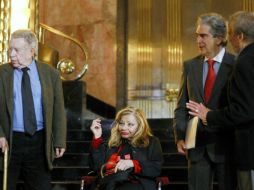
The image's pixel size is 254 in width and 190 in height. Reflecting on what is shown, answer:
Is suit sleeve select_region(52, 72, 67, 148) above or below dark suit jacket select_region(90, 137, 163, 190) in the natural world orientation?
above

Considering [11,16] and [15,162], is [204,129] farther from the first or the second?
[11,16]

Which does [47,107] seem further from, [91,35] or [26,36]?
[91,35]

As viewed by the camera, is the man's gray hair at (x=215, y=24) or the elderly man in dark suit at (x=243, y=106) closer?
the elderly man in dark suit at (x=243, y=106)

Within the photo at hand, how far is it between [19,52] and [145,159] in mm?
1503

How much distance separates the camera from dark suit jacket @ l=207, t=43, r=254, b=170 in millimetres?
3459

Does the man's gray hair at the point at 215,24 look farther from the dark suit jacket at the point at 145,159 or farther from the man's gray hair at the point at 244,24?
the dark suit jacket at the point at 145,159

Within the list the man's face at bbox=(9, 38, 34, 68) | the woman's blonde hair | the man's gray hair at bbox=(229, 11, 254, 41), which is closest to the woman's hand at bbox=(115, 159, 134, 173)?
the woman's blonde hair

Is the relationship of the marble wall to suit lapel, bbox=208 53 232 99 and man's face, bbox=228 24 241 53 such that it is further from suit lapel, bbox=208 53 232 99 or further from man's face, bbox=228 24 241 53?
man's face, bbox=228 24 241 53

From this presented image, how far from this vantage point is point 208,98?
13.4 feet

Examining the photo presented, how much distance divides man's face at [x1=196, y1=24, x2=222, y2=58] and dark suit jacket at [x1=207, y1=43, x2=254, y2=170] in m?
0.57

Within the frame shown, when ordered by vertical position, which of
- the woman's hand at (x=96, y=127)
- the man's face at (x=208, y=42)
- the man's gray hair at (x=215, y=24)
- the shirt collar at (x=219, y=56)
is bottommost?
the woman's hand at (x=96, y=127)

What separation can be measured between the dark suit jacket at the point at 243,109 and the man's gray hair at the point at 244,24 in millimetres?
96

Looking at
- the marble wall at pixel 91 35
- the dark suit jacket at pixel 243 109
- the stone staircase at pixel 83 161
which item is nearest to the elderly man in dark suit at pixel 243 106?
the dark suit jacket at pixel 243 109

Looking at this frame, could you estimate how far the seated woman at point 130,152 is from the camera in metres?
4.81
